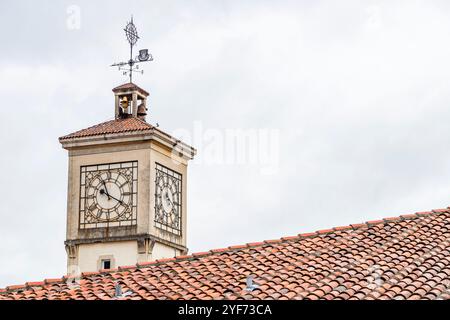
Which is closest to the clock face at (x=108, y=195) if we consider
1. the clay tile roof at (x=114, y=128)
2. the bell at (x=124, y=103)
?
the clay tile roof at (x=114, y=128)

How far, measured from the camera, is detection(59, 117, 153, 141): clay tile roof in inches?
1314

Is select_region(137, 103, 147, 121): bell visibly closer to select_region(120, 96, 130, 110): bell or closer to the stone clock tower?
the stone clock tower

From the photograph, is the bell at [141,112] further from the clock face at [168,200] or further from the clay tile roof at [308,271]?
the clay tile roof at [308,271]

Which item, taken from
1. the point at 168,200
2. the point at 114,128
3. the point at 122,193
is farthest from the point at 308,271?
the point at 168,200

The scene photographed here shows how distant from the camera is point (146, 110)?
35.1 metres

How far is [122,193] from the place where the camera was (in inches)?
1313

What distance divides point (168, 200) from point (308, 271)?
1871 cm

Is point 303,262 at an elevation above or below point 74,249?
below

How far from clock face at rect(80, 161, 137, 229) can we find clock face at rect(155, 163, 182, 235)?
32.8 inches

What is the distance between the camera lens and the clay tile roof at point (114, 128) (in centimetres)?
3338
